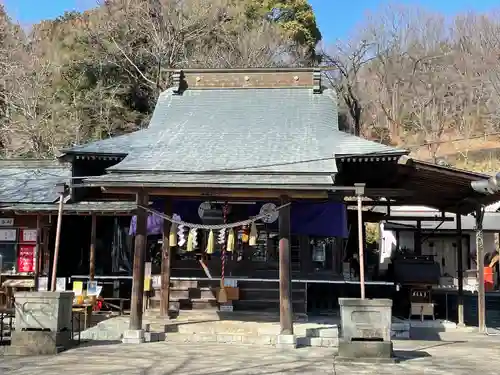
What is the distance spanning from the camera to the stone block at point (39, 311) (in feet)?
32.4

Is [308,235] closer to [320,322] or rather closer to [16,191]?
[320,322]

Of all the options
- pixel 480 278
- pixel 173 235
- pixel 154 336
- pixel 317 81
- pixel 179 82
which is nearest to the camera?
pixel 154 336

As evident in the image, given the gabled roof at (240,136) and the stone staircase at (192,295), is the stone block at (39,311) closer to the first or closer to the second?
the gabled roof at (240,136)

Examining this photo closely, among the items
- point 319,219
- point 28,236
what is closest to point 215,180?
point 319,219

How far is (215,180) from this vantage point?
10.4m

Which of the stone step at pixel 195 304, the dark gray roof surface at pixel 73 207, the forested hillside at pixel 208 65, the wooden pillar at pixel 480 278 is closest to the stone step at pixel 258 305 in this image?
the stone step at pixel 195 304

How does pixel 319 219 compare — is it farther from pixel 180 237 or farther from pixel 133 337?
pixel 133 337

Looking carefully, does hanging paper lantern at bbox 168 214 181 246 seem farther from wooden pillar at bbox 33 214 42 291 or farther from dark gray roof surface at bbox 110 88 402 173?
wooden pillar at bbox 33 214 42 291

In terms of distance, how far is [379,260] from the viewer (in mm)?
23438

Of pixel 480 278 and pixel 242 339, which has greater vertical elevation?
pixel 480 278

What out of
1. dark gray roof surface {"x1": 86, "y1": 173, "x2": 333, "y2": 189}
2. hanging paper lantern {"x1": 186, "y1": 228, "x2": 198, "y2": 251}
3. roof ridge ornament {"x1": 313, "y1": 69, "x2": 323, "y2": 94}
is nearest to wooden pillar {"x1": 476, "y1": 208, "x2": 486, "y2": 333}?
roof ridge ornament {"x1": 313, "y1": 69, "x2": 323, "y2": 94}

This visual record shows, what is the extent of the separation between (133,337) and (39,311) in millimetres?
1869

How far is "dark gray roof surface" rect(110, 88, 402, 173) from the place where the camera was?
37.4ft

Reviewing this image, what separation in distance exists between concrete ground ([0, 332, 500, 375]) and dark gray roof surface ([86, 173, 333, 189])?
3106 mm
